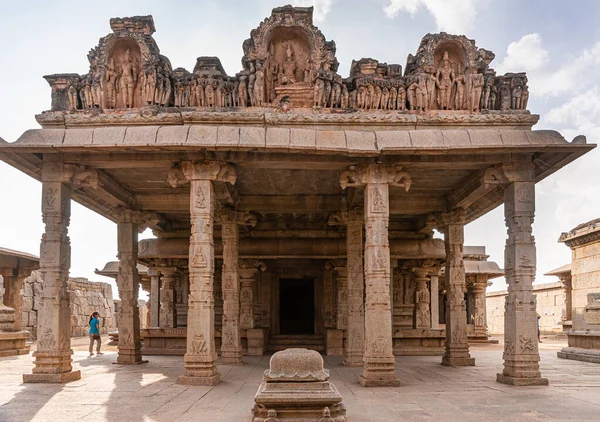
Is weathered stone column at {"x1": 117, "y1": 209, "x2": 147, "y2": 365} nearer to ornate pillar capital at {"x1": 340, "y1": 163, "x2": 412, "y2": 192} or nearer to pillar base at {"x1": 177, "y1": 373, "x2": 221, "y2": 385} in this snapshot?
pillar base at {"x1": 177, "y1": 373, "x2": 221, "y2": 385}

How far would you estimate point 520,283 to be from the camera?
9.92 metres

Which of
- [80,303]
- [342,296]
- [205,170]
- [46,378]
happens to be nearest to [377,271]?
[205,170]

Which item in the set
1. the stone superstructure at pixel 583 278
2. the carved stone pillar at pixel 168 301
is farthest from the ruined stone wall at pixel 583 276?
the carved stone pillar at pixel 168 301

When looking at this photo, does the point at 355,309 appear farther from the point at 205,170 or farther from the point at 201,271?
the point at 205,170

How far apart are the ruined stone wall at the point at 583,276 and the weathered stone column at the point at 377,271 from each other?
10956 mm

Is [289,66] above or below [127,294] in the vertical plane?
above

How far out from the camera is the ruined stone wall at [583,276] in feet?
60.0

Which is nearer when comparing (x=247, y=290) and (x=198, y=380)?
(x=198, y=380)

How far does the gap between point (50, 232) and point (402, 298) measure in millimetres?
13691

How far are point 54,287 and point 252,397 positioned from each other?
417 cm

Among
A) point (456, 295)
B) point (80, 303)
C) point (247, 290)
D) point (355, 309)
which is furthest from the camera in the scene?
point (80, 303)

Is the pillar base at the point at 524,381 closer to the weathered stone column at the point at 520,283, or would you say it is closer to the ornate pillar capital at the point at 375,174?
the weathered stone column at the point at 520,283

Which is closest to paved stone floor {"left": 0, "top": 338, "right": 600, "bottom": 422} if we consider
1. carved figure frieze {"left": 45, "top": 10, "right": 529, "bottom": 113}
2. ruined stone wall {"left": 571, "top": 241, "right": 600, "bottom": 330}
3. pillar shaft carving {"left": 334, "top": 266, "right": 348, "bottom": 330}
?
pillar shaft carving {"left": 334, "top": 266, "right": 348, "bottom": 330}

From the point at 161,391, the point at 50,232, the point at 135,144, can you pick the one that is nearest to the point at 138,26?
the point at 135,144
